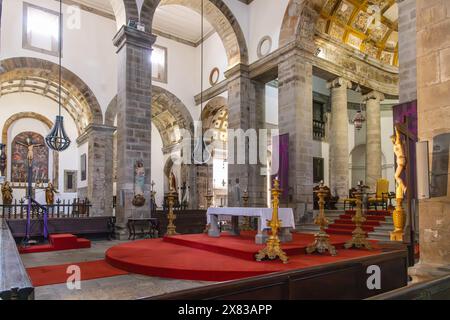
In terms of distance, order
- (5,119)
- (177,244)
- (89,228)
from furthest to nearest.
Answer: (5,119), (89,228), (177,244)

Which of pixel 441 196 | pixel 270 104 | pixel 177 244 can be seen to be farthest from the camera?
pixel 270 104

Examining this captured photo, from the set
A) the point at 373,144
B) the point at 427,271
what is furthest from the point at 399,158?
the point at 373,144

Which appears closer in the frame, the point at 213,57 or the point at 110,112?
the point at 110,112

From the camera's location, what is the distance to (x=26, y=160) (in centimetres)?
1972

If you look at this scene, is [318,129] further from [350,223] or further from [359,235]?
[359,235]

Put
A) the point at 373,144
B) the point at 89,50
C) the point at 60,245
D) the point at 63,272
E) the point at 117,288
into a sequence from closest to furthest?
the point at 117,288 → the point at 63,272 → the point at 60,245 → the point at 373,144 → the point at 89,50

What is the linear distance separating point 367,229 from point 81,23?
1417 centimetres

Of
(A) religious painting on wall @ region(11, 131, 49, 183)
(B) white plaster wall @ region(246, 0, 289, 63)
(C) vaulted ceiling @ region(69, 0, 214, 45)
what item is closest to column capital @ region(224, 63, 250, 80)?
(B) white plaster wall @ region(246, 0, 289, 63)

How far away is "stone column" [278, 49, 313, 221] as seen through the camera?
37.0ft

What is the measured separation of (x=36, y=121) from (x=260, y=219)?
58.9ft

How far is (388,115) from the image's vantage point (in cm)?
1808

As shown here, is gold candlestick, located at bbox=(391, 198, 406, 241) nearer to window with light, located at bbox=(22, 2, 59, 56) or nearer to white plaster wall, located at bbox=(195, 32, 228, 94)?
white plaster wall, located at bbox=(195, 32, 228, 94)
